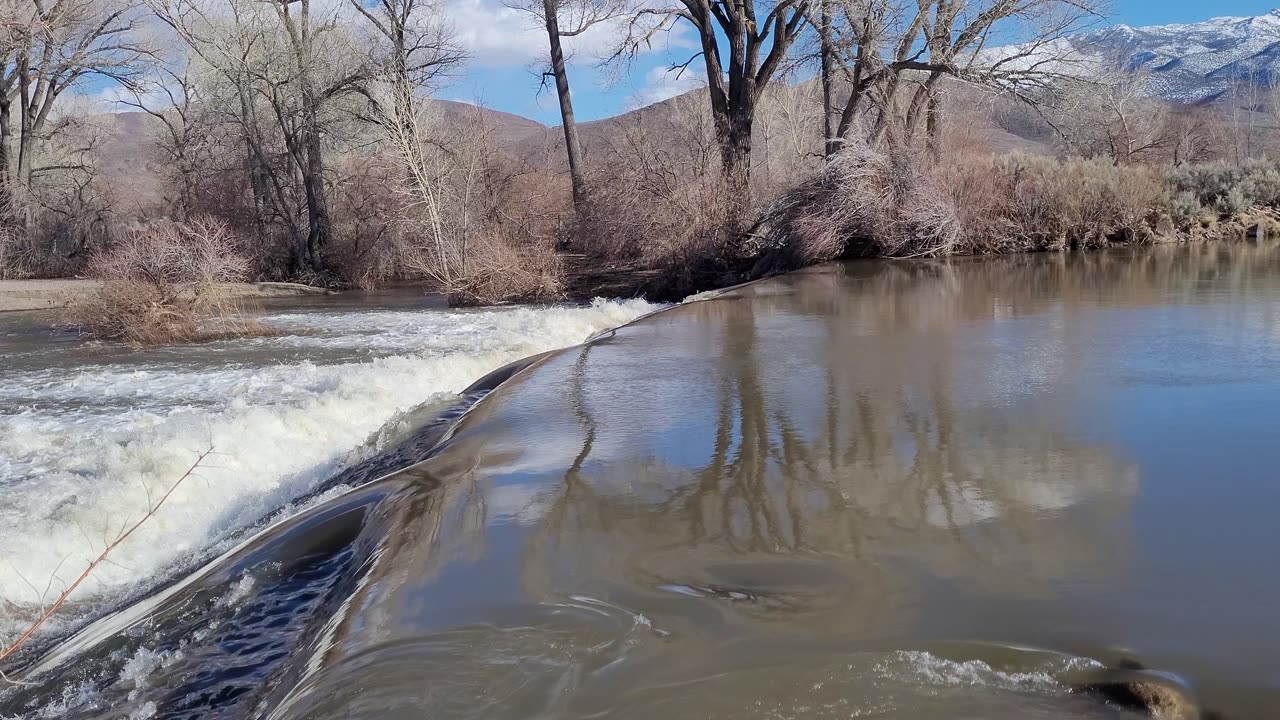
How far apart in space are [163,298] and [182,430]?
27.4 ft

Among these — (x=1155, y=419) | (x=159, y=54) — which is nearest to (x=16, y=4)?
(x=159, y=54)

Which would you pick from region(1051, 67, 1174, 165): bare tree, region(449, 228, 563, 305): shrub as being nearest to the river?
region(449, 228, 563, 305): shrub

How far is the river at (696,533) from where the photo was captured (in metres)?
3.31

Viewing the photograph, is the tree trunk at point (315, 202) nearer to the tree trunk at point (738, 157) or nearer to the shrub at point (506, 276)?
the shrub at point (506, 276)

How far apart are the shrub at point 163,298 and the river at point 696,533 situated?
5.16m

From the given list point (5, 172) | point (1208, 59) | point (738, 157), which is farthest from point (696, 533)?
point (1208, 59)

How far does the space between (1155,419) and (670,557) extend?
3.89 meters

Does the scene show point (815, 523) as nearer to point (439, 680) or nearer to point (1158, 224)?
point (439, 680)

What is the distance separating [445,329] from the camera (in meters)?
16.9

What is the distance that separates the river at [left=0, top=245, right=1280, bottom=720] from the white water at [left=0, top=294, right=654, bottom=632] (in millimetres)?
48

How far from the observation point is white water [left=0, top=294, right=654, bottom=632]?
→ 246 inches

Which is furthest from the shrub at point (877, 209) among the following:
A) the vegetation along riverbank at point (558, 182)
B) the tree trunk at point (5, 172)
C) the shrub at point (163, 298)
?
the tree trunk at point (5, 172)

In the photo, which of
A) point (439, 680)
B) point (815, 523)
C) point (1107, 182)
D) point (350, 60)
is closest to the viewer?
point (439, 680)

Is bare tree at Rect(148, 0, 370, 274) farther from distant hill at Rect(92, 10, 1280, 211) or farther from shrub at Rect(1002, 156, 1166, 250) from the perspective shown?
shrub at Rect(1002, 156, 1166, 250)
